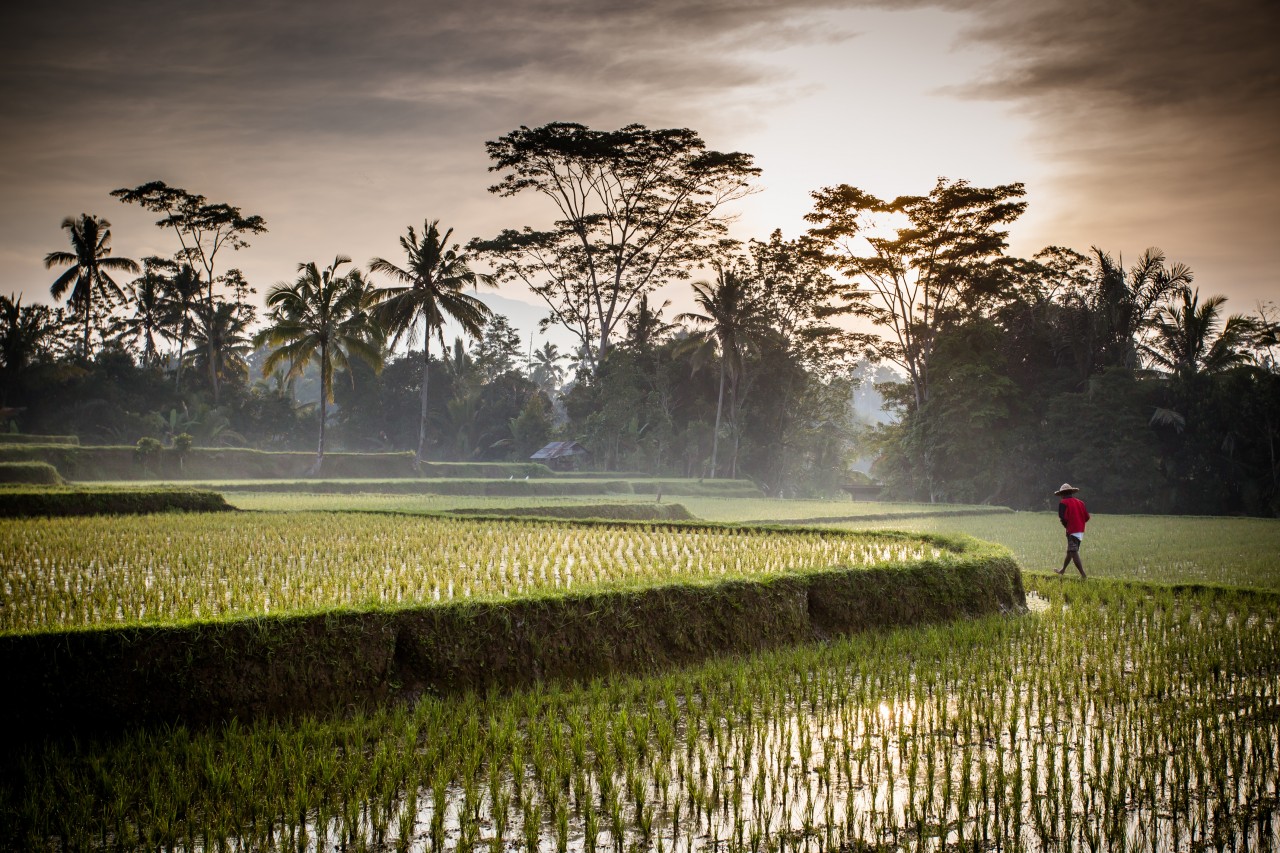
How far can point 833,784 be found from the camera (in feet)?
14.5

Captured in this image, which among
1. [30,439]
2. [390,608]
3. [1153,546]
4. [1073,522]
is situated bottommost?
[1153,546]

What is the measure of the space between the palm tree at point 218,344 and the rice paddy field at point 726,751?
35436 millimetres

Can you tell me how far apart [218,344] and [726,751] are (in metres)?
43.9

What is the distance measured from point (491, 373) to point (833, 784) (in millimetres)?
50134

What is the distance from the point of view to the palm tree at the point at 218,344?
41.4 meters

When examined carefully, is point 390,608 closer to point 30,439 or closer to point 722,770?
point 722,770

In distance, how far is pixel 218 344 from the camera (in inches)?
1699

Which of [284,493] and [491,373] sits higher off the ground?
[491,373]

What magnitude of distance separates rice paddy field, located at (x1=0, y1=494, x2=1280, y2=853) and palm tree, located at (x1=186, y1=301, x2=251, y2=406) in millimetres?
35436

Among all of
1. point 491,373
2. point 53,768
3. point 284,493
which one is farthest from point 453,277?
point 53,768

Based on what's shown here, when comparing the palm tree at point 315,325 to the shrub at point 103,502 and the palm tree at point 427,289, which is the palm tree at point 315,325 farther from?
the shrub at point 103,502

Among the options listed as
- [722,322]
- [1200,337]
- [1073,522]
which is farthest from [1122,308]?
[1073,522]

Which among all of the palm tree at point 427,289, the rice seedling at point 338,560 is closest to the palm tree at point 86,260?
the palm tree at point 427,289

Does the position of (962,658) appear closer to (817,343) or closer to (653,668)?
(653,668)
